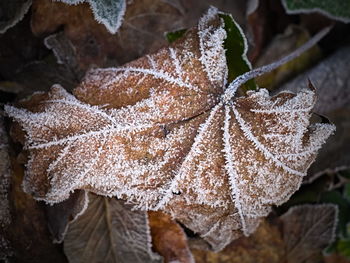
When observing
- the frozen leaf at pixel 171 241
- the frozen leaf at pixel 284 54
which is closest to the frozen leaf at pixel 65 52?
the frozen leaf at pixel 171 241

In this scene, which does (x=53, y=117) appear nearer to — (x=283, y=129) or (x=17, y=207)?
(x=17, y=207)

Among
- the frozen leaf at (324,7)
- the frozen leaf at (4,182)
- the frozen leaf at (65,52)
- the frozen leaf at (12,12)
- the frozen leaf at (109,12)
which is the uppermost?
the frozen leaf at (12,12)

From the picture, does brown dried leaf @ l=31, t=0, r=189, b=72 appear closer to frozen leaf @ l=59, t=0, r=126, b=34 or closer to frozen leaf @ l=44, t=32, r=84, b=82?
frozen leaf @ l=44, t=32, r=84, b=82

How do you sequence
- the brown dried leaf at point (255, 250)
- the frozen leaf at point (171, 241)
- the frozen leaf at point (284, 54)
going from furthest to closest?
the frozen leaf at point (284, 54) → the brown dried leaf at point (255, 250) → the frozen leaf at point (171, 241)

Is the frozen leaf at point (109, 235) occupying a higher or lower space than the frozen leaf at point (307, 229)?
higher

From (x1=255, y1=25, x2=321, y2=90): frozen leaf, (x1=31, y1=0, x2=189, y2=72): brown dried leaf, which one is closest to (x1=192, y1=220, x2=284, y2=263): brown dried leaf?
(x1=255, y1=25, x2=321, y2=90): frozen leaf

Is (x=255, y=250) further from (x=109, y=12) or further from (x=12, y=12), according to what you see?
(x=12, y=12)

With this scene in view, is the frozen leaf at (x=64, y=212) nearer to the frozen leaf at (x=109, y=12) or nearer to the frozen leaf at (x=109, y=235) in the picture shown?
the frozen leaf at (x=109, y=235)
